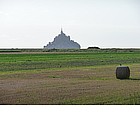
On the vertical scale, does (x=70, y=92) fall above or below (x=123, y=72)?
below

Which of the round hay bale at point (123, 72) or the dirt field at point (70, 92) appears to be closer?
the dirt field at point (70, 92)

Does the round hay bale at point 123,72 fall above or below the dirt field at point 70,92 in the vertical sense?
above

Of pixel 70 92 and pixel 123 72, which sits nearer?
pixel 70 92

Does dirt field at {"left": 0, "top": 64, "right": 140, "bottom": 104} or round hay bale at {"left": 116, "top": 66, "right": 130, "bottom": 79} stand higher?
round hay bale at {"left": 116, "top": 66, "right": 130, "bottom": 79}

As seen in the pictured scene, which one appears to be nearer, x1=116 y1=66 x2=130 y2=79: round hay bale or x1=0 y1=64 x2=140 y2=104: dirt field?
x1=0 y1=64 x2=140 y2=104: dirt field
